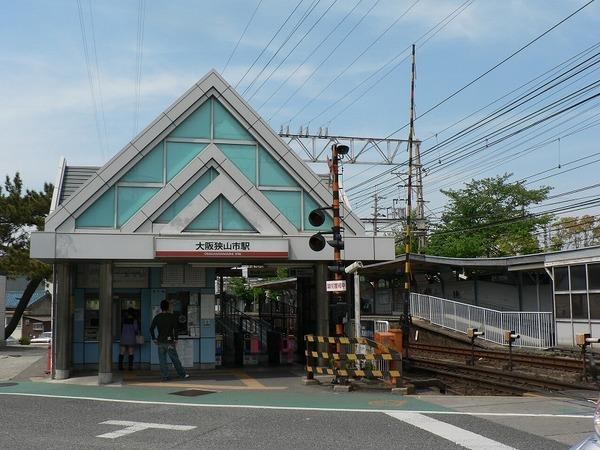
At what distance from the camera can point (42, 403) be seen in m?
11.9

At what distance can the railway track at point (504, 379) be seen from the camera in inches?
597

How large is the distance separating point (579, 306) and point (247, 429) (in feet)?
57.8

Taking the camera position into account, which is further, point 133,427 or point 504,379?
point 504,379

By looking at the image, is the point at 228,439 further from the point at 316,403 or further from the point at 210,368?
the point at 210,368

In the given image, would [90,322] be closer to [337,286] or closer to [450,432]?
[337,286]

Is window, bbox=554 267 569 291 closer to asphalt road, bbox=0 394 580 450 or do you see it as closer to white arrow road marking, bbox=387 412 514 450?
asphalt road, bbox=0 394 580 450

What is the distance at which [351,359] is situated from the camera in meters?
13.8

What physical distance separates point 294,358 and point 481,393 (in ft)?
21.3

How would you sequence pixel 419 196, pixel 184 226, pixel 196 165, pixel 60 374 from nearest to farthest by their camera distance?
pixel 60 374
pixel 184 226
pixel 196 165
pixel 419 196

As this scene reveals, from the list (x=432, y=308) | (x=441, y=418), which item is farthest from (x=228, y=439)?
(x=432, y=308)

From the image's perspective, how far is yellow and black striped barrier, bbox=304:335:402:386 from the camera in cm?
1355

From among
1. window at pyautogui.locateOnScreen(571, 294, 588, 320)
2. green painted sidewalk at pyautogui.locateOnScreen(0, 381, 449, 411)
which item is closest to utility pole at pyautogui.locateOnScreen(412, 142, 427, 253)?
window at pyautogui.locateOnScreen(571, 294, 588, 320)

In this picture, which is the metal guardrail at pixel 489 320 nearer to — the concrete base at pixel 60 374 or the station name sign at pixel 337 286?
the station name sign at pixel 337 286

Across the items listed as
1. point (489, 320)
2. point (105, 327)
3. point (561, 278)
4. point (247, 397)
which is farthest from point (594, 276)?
point (105, 327)
